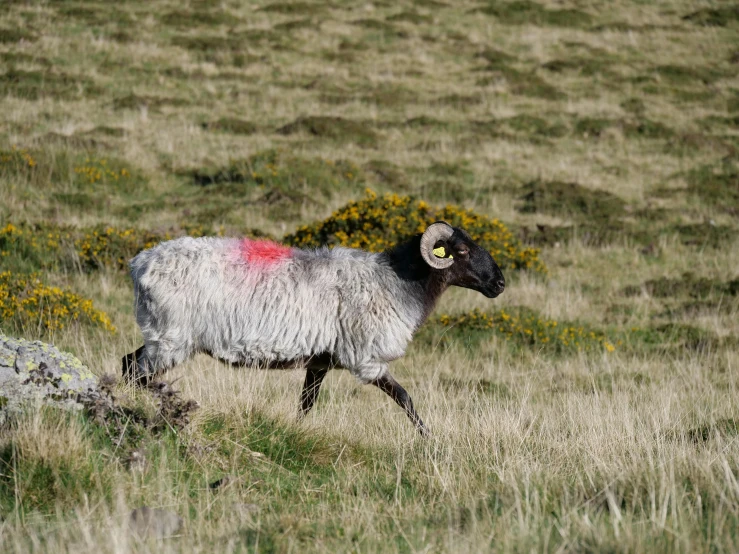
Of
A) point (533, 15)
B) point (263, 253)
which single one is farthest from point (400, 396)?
point (533, 15)

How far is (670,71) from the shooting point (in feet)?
97.9

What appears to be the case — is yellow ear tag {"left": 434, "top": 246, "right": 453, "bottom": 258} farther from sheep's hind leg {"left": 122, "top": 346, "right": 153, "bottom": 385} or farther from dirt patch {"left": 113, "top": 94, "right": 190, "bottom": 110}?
dirt patch {"left": 113, "top": 94, "right": 190, "bottom": 110}

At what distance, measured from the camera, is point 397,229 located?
13.3m

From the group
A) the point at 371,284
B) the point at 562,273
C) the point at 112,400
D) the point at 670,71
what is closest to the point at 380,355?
the point at 371,284

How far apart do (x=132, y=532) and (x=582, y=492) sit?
7.61 feet

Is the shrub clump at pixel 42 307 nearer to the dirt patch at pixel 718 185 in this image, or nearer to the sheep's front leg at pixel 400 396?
the sheep's front leg at pixel 400 396

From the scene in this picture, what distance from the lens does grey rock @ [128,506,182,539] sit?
13.8 ft

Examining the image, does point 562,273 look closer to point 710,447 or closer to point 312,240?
point 312,240

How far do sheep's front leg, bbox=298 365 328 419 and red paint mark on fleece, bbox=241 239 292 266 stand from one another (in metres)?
0.95

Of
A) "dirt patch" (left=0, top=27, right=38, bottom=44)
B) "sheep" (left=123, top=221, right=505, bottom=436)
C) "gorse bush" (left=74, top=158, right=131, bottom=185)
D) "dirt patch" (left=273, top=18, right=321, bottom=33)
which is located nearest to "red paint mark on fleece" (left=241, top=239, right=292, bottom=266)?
"sheep" (left=123, top=221, right=505, bottom=436)

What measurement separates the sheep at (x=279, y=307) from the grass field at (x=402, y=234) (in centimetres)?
34

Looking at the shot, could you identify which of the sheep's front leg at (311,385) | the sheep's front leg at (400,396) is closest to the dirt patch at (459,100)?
the sheep's front leg at (311,385)

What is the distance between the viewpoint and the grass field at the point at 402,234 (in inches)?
183

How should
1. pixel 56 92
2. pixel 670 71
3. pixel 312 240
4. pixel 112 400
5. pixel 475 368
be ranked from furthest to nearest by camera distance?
pixel 670 71 < pixel 56 92 < pixel 312 240 < pixel 475 368 < pixel 112 400
